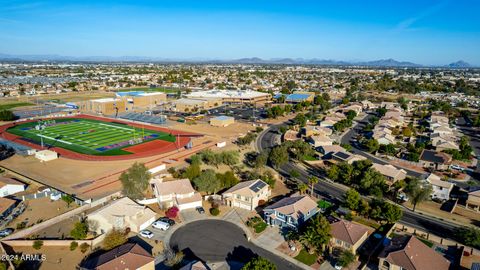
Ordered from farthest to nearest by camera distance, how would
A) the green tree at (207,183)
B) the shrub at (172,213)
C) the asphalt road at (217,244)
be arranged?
the green tree at (207,183) < the shrub at (172,213) < the asphalt road at (217,244)

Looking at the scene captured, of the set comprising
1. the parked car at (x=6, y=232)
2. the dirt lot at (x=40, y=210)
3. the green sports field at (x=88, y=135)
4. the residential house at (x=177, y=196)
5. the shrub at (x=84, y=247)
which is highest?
the residential house at (x=177, y=196)

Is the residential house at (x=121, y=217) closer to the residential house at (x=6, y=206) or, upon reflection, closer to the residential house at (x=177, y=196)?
the residential house at (x=177, y=196)

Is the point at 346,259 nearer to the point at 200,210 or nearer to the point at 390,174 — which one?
the point at 200,210

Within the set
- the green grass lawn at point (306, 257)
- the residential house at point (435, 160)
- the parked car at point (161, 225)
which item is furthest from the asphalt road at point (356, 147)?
the parked car at point (161, 225)

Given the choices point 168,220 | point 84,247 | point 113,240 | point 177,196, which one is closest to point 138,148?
point 177,196

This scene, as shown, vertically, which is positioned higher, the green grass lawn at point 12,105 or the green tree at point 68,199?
the green grass lawn at point 12,105

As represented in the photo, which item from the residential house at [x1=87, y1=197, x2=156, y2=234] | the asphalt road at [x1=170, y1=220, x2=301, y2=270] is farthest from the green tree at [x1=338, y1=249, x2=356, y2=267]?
the residential house at [x1=87, y1=197, x2=156, y2=234]

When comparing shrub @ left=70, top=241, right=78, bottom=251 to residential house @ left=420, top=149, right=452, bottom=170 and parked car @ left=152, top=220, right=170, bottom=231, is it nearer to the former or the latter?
parked car @ left=152, top=220, right=170, bottom=231
